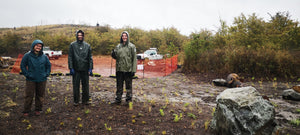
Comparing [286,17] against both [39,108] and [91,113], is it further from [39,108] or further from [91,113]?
[39,108]

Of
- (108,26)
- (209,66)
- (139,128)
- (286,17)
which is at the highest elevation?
(108,26)

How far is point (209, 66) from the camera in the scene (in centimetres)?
1273

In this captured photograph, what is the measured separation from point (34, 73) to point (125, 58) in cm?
216

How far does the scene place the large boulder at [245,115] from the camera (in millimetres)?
2865

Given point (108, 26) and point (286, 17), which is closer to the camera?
point (286, 17)

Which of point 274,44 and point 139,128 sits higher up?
point 274,44

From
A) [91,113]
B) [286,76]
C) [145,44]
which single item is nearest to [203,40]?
[286,76]

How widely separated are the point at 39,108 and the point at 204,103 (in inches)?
186

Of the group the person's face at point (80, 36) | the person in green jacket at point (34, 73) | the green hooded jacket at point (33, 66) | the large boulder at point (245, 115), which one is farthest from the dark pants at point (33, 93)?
the large boulder at point (245, 115)

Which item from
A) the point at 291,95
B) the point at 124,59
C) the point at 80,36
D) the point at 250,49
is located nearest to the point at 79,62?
the point at 80,36

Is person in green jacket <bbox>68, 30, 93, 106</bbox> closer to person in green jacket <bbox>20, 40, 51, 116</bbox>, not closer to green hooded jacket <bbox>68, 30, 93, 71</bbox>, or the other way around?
green hooded jacket <bbox>68, 30, 93, 71</bbox>

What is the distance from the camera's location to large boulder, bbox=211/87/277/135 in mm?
2865

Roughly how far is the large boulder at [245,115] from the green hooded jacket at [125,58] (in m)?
2.49

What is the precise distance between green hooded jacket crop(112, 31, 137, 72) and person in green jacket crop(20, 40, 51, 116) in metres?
1.76
